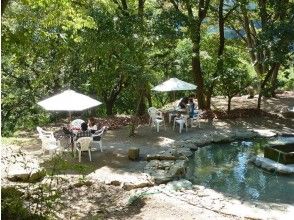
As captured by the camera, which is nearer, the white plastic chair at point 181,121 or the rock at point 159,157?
the rock at point 159,157

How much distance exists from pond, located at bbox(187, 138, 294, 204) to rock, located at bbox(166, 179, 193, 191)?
731 mm

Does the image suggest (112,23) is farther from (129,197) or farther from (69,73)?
(129,197)

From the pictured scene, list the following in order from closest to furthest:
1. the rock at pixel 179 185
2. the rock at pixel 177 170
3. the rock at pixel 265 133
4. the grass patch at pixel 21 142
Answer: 1. the rock at pixel 179 185
2. the rock at pixel 177 170
3. the grass patch at pixel 21 142
4. the rock at pixel 265 133

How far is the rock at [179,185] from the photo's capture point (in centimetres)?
949

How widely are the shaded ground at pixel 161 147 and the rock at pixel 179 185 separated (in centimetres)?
46

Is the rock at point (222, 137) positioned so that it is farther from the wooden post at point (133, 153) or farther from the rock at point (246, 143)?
the wooden post at point (133, 153)

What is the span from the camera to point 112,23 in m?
14.7

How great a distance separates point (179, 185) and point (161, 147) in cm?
360

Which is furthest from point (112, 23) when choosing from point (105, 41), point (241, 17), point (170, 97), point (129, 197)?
point (170, 97)

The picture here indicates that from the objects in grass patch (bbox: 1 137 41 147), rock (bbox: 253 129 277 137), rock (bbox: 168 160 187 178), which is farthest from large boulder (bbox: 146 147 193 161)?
grass patch (bbox: 1 137 41 147)

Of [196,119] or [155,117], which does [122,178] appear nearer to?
[155,117]

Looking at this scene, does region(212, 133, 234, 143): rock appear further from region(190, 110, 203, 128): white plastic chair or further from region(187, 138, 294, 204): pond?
region(190, 110, 203, 128): white plastic chair

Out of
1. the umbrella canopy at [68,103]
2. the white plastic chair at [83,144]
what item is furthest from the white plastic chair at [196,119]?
the white plastic chair at [83,144]

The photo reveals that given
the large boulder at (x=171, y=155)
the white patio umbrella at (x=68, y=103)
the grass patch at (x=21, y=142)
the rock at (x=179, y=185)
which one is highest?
the white patio umbrella at (x=68, y=103)
